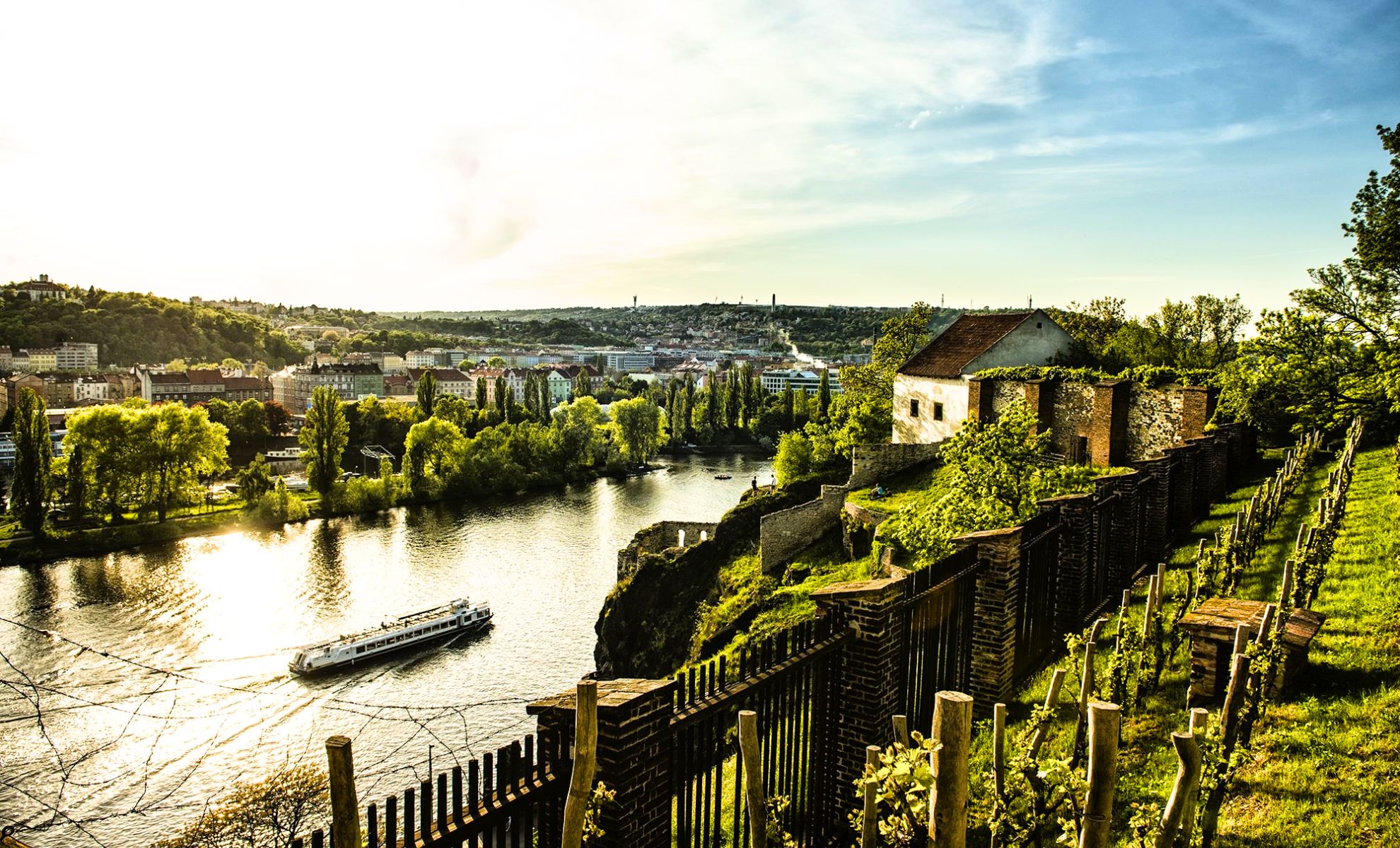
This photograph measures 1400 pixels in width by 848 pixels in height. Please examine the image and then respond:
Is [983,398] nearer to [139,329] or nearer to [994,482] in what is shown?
[994,482]

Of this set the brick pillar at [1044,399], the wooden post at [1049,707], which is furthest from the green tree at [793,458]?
the wooden post at [1049,707]

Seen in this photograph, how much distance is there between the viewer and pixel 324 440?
162ft

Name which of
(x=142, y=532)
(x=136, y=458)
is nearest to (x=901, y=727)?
(x=142, y=532)

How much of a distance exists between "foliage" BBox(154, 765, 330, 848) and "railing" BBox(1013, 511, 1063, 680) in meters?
12.8

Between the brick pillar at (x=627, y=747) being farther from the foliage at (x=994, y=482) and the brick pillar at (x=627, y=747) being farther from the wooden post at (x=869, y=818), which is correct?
the foliage at (x=994, y=482)

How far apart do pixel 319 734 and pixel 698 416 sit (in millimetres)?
58163

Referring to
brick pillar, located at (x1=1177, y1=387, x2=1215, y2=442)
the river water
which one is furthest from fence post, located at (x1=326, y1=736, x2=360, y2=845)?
brick pillar, located at (x1=1177, y1=387, x2=1215, y2=442)

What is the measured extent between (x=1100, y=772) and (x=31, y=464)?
48645 millimetres

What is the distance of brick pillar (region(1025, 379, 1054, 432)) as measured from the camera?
2319 cm

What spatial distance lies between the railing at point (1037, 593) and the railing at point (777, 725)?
261cm

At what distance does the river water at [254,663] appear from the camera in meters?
19.2

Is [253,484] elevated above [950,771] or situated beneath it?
situated beneath

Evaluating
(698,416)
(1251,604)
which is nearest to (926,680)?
(1251,604)

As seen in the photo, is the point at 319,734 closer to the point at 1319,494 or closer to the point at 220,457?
the point at 1319,494
